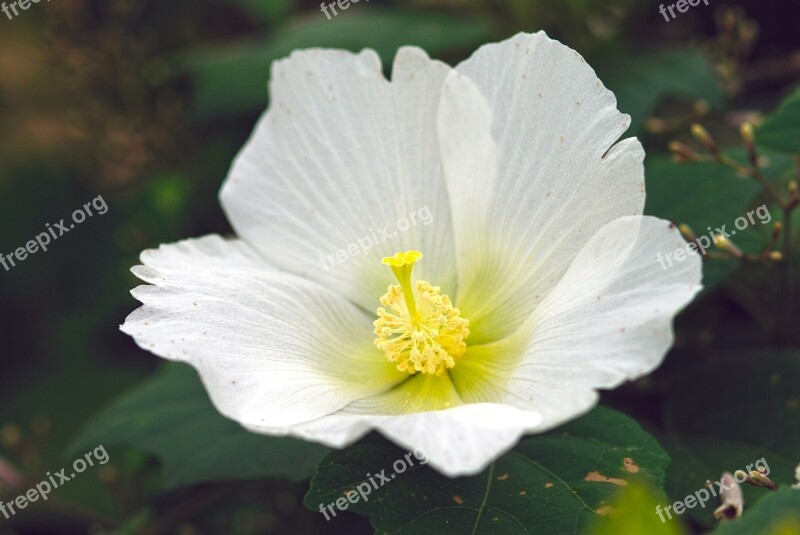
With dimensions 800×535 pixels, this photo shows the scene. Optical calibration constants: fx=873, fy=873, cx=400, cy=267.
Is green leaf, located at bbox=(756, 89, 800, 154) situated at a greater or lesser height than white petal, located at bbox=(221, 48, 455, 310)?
lesser

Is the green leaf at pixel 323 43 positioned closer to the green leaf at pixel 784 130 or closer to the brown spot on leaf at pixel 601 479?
the green leaf at pixel 784 130

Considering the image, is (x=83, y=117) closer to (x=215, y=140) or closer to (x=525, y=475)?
(x=215, y=140)

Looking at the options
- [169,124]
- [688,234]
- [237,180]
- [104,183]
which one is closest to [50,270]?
[104,183]

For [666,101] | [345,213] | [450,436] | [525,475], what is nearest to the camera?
→ [450,436]
